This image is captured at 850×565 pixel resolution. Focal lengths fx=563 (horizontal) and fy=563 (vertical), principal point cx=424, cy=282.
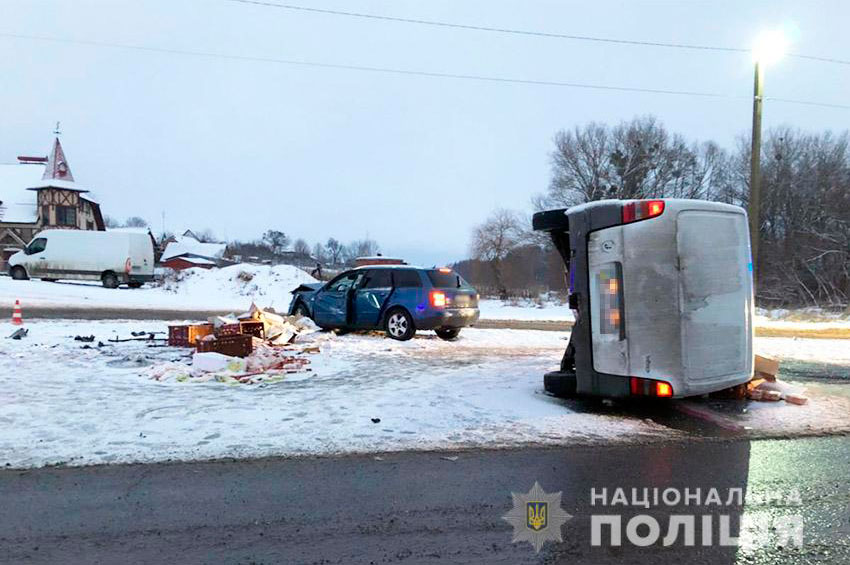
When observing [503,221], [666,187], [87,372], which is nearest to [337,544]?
[87,372]

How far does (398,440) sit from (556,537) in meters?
2.06

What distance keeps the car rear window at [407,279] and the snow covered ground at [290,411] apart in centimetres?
274

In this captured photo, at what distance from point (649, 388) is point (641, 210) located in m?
1.76

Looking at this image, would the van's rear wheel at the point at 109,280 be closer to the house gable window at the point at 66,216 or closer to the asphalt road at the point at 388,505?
the house gable window at the point at 66,216

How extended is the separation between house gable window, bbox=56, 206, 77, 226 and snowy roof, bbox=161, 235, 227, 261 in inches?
1181

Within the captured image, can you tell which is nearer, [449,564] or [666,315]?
[449,564]

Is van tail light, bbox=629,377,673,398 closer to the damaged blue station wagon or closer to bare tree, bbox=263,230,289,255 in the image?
the damaged blue station wagon

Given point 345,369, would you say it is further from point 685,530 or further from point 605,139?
point 605,139

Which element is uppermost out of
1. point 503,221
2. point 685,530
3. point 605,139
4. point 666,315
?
point 605,139

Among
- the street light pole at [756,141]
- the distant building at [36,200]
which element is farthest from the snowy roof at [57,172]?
the street light pole at [756,141]

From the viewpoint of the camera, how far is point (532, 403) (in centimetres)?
656

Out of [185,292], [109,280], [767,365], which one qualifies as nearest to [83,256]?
[109,280]

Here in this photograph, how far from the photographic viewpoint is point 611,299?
5.72 meters

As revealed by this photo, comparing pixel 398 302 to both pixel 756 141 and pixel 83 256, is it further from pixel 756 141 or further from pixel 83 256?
pixel 83 256
